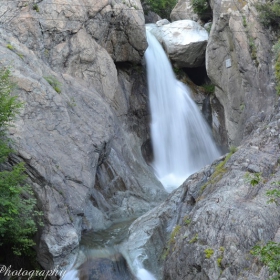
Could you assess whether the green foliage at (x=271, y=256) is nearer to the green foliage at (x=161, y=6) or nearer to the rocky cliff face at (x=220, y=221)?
the rocky cliff face at (x=220, y=221)

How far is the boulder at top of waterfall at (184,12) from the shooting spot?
85.5 feet

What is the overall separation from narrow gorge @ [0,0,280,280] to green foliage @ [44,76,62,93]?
0.05 meters

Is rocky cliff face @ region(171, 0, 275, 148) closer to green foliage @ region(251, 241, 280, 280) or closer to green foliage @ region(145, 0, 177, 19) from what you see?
green foliage @ region(145, 0, 177, 19)

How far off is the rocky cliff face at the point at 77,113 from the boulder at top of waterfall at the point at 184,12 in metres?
6.82

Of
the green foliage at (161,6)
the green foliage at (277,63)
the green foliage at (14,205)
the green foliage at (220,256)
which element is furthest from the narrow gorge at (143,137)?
the green foliage at (161,6)

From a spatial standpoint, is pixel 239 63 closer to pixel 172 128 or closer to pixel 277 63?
pixel 277 63

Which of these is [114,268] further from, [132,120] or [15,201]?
[132,120]

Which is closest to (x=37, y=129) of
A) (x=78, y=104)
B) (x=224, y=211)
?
(x=78, y=104)

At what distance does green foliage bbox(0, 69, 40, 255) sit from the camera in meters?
8.86

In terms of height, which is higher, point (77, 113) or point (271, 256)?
point (77, 113)

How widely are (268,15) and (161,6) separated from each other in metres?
13.7

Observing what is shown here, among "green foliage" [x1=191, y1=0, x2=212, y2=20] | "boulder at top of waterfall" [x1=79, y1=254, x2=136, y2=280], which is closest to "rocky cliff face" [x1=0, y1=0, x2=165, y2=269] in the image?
"boulder at top of waterfall" [x1=79, y1=254, x2=136, y2=280]

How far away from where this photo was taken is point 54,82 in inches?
550

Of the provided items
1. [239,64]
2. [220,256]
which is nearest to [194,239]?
[220,256]
